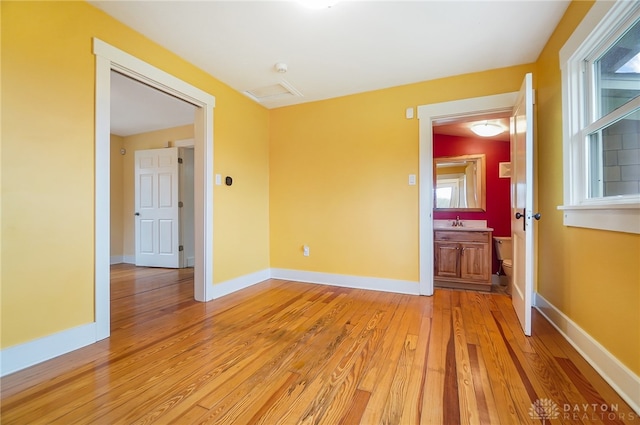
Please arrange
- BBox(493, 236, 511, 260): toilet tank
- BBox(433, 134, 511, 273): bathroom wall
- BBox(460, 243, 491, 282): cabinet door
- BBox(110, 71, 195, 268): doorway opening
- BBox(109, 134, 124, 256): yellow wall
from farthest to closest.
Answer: BBox(109, 134, 124, 256): yellow wall < BBox(110, 71, 195, 268): doorway opening < BBox(433, 134, 511, 273): bathroom wall < BBox(493, 236, 511, 260): toilet tank < BBox(460, 243, 491, 282): cabinet door

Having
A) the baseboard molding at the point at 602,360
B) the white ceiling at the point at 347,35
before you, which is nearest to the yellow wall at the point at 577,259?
the baseboard molding at the point at 602,360

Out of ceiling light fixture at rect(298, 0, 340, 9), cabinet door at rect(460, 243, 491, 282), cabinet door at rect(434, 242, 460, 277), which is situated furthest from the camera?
cabinet door at rect(434, 242, 460, 277)

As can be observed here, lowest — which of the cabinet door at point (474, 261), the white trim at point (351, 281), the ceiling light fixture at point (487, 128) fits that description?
the white trim at point (351, 281)

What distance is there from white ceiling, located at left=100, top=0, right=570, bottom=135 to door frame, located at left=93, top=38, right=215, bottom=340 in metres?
0.28

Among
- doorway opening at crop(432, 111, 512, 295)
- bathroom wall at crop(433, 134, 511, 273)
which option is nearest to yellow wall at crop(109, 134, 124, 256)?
doorway opening at crop(432, 111, 512, 295)

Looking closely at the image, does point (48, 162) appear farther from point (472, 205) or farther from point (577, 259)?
point (472, 205)

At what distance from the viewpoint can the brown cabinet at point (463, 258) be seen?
127 inches

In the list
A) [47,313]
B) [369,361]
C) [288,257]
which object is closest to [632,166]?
[369,361]

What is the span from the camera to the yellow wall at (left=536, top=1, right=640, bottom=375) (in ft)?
4.18

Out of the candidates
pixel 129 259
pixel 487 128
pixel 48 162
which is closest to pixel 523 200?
A: pixel 487 128

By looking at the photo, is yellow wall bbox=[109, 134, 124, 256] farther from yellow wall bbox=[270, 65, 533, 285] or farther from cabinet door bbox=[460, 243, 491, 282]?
cabinet door bbox=[460, 243, 491, 282]

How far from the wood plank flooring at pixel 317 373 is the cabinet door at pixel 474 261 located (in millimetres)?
926

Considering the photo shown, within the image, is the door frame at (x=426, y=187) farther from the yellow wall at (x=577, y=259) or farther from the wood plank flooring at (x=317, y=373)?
the yellow wall at (x=577, y=259)

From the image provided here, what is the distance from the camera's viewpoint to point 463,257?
A: 3311 mm
